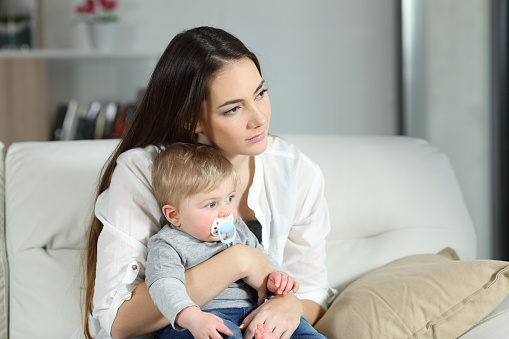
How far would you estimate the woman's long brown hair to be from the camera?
1.39 meters

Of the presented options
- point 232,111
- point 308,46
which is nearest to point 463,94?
point 308,46

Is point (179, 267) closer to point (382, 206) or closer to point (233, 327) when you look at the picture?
point (233, 327)

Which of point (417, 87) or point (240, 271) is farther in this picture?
point (417, 87)

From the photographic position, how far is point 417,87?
346 cm

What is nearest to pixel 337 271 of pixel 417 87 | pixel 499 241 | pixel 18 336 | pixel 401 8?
pixel 18 336

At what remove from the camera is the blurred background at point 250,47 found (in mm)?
3562

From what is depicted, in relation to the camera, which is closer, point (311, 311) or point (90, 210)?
point (311, 311)

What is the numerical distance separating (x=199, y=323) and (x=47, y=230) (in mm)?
811

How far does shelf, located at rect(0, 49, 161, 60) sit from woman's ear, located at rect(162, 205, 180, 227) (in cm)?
249

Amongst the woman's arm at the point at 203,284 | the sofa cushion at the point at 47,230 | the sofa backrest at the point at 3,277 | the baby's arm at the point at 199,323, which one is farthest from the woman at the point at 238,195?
the sofa backrest at the point at 3,277

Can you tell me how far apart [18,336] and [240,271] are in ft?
2.49

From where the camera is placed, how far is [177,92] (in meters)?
1.41

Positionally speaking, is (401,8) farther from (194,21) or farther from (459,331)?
(459,331)

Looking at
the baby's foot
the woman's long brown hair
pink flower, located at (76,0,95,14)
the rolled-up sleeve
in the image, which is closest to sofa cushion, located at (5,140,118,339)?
the woman's long brown hair
